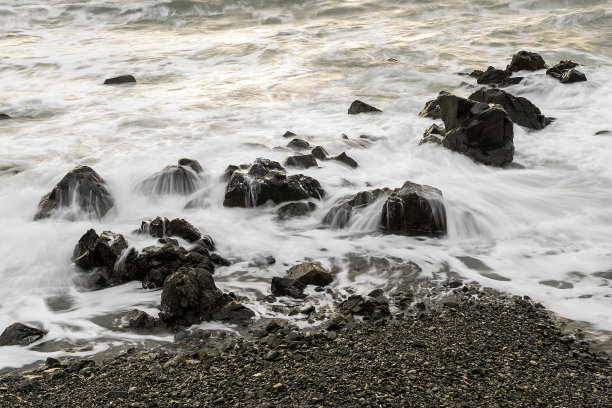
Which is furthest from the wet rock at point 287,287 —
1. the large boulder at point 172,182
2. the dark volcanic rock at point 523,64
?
the dark volcanic rock at point 523,64

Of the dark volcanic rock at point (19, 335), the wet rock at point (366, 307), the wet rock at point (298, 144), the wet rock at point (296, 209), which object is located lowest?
the dark volcanic rock at point (19, 335)

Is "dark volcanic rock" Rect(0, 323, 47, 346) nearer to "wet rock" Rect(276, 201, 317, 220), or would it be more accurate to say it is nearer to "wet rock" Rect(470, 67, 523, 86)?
"wet rock" Rect(276, 201, 317, 220)

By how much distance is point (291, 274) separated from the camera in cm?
500

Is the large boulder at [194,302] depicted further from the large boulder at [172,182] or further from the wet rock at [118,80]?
the wet rock at [118,80]

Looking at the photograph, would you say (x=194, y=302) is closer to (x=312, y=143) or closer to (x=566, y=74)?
(x=312, y=143)

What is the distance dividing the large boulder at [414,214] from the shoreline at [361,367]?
57.3 inches

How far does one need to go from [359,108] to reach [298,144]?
2351 mm

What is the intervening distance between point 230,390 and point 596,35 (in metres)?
16.3

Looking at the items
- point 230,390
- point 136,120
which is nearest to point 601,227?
point 230,390

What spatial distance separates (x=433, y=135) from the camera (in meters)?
8.22

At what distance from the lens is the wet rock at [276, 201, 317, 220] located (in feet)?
20.5

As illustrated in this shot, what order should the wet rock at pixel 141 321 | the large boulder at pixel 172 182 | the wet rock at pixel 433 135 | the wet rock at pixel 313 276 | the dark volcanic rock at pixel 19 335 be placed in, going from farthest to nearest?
the wet rock at pixel 433 135 < the large boulder at pixel 172 182 < the wet rock at pixel 313 276 < the wet rock at pixel 141 321 < the dark volcanic rock at pixel 19 335

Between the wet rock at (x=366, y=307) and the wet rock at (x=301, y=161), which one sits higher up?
the wet rock at (x=301, y=161)

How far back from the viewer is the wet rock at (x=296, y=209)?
246 inches
